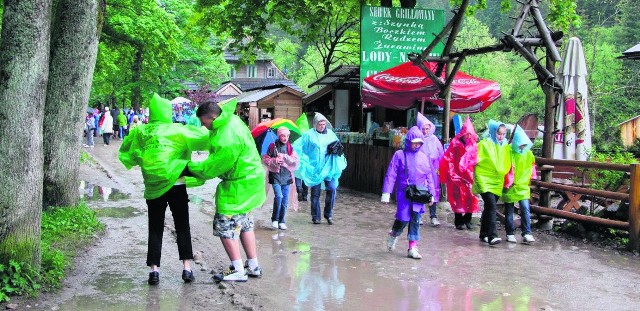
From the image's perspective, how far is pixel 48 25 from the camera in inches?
236

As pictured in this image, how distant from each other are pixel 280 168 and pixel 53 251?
3.90m

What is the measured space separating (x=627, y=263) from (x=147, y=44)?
23429 millimetres

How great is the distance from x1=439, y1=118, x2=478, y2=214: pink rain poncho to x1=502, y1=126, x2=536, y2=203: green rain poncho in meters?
0.61

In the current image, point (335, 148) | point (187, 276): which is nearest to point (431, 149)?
point (335, 148)

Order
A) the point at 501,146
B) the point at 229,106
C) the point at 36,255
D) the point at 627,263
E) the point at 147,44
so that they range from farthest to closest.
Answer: the point at 147,44, the point at 501,146, the point at 627,263, the point at 229,106, the point at 36,255

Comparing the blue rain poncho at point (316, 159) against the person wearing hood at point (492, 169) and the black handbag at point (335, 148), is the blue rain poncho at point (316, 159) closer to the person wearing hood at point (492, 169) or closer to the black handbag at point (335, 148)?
the black handbag at point (335, 148)

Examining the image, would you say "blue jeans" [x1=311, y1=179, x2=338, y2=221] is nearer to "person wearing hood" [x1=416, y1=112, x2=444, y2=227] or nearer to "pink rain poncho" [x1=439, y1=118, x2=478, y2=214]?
"person wearing hood" [x1=416, y1=112, x2=444, y2=227]

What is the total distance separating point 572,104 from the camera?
1052 cm

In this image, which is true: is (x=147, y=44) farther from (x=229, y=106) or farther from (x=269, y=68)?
(x=269, y=68)

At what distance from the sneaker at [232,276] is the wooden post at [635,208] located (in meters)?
5.18

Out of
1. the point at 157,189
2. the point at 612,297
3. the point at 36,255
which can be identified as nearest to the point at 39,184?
the point at 36,255

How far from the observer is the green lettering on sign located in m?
15.0

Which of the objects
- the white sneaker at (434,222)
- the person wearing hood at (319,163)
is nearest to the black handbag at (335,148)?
the person wearing hood at (319,163)

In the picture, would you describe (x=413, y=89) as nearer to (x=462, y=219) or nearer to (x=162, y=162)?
(x=462, y=219)
